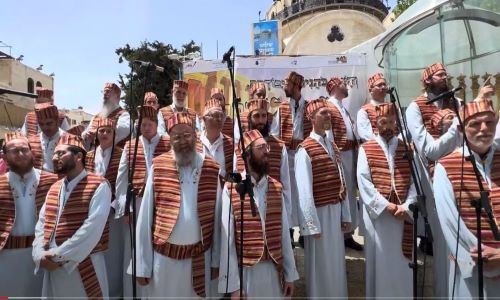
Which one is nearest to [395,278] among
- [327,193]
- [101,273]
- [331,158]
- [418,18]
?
[327,193]

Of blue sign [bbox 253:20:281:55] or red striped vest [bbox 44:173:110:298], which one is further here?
blue sign [bbox 253:20:281:55]

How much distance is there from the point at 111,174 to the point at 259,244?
2.23 m

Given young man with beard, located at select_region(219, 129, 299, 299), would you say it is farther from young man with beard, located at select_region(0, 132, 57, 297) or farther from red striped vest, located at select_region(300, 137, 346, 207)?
young man with beard, located at select_region(0, 132, 57, 297)

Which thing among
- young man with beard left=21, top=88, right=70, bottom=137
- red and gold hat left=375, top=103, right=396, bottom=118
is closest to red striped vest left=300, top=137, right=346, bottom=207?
red and gold hat left=375, top=103, right=396, bottom=118

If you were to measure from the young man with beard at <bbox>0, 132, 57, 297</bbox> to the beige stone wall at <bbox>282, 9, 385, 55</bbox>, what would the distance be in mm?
21001

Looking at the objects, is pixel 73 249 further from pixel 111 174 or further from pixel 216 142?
pixel 216 142

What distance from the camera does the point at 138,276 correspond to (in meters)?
3.70

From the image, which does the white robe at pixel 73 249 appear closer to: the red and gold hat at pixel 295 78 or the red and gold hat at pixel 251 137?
the red and gold hat at pixel 251 137

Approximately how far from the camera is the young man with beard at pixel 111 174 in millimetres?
5105

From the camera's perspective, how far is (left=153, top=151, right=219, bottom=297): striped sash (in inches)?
147

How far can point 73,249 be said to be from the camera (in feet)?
11.9

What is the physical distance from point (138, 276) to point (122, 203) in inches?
53.4

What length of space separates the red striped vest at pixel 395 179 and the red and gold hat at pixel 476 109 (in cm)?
114

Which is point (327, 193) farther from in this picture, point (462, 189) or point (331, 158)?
point (462, 189)
